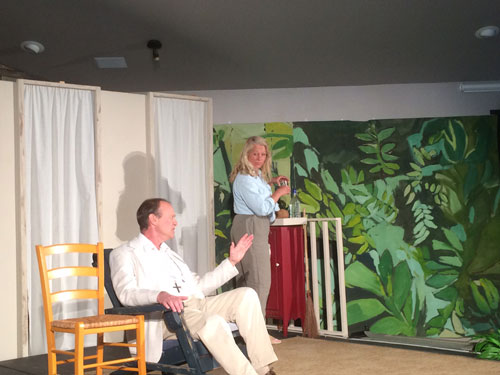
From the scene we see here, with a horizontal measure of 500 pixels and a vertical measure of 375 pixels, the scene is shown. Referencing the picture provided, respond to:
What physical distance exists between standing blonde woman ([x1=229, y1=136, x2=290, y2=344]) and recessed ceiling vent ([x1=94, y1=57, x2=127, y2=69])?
196cm

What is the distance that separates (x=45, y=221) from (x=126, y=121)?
1.04 metres

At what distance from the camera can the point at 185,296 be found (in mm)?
3160

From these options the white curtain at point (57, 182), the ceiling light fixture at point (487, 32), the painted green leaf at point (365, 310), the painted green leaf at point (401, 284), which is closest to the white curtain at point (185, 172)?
the white curtain at point (57, 182)

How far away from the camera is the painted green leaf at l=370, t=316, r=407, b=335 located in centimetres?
597

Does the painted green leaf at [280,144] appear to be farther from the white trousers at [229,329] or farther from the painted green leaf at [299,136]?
the white trousers at [229,329]

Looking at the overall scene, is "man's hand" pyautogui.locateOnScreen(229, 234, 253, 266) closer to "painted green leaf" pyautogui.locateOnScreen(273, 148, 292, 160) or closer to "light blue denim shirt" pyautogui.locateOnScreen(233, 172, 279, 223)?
"light blue denim shirt" pyautogui.locateOnScreen(233, 172, 279, 223)

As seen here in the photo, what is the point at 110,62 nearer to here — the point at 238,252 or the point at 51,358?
the point at 238,252

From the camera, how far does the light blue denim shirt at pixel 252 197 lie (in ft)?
15.0

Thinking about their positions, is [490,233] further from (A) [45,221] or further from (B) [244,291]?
(A) [45,221]

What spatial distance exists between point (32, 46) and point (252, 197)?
264 centimetres

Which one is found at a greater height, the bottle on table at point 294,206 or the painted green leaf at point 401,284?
the bottle on table at point 294,206

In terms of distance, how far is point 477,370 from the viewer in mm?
3830

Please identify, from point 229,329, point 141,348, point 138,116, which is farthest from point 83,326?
point 138,116

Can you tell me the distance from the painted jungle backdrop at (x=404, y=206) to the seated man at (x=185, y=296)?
2517 millimetres
